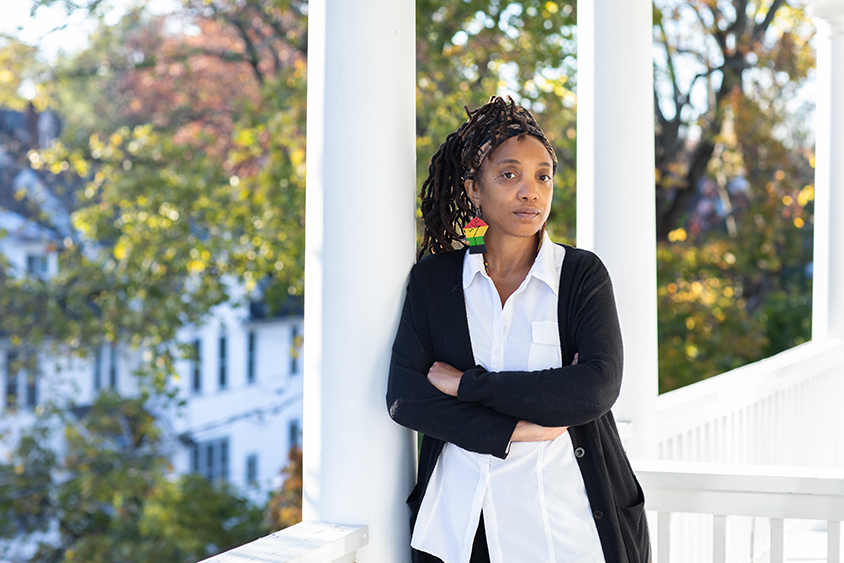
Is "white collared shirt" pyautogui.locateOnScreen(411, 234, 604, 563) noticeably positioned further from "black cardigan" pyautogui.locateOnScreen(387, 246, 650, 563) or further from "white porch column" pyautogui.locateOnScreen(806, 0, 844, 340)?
"white porch column" pyautogui.locateOnScreen(806, 0, 844, 340)

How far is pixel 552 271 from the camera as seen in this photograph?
177cm

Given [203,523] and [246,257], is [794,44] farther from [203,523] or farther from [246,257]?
[203,523]

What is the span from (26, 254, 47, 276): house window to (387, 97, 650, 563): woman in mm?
9073

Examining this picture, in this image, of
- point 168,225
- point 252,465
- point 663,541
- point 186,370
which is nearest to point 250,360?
point 186,370

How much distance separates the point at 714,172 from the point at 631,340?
805cm

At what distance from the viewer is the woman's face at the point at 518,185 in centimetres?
178

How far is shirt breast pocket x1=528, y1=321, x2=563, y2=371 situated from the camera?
67.2 inches

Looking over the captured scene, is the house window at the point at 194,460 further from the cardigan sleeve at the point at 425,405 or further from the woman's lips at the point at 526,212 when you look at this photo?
the woman's lips at the point at 526,212

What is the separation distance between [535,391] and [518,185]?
450 millimetres

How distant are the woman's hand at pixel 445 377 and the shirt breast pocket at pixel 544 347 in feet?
0.50

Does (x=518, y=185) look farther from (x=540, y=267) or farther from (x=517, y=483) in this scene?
(x=517, y=483)

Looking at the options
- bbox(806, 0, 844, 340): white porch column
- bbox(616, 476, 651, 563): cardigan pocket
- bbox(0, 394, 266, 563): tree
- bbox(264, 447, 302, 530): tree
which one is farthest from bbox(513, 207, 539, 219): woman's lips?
bbox(0, 394, 266, 563): tree

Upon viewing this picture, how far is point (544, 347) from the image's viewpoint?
5.62 feet

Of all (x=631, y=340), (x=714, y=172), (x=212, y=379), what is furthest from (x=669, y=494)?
(x=212, y=379)
